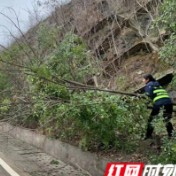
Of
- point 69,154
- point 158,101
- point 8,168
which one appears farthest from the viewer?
point 69,154

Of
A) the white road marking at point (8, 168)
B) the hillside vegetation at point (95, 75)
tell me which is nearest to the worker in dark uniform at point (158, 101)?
the hillside vegetation at point (95, 75)

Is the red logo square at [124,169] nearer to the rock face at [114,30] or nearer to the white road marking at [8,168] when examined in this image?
the white road marking at [8,168]

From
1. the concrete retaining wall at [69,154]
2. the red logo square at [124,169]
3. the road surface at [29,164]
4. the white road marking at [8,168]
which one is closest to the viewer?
the red logo square at [124,169]

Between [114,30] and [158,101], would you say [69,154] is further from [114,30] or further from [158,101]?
[114,30]

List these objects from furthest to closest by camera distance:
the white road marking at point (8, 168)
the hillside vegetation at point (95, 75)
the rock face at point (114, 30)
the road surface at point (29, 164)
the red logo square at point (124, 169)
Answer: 1. the rock face at point (114, 30)
2. the road surface at point (29, 164)
3. the white road marking at point (8, 168)
4. the hillside vegetation at point (95, 75)
5. the red logo square at point (124, 169)

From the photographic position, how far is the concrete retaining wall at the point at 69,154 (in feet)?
18.4

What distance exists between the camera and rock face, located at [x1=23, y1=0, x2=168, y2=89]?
433 inches

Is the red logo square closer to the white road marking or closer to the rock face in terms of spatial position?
the white road marking

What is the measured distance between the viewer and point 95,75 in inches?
347

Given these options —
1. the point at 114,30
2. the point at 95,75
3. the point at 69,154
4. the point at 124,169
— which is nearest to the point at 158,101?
the point at 124,169

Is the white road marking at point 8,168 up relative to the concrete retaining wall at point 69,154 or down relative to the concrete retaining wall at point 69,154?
down

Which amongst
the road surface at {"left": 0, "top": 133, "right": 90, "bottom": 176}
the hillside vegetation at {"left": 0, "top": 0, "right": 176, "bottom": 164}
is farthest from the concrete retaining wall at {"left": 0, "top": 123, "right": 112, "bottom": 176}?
the hillside vegetation at {"left": 0, "top": 0, "right": 176, "bottom": 164}

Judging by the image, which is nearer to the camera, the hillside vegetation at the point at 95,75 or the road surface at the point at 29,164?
the hillside vegetation at the point at 95,75

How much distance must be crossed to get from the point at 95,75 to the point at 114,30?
4.71 metres
